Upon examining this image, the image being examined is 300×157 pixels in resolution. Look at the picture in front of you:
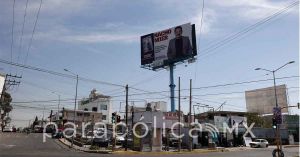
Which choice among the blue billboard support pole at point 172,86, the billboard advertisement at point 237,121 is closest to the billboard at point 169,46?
the blue billboard support pole at point 172,86

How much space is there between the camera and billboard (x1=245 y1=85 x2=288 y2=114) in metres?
62.5

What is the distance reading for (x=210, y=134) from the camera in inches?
2183

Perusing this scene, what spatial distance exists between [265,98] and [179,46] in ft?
62.8

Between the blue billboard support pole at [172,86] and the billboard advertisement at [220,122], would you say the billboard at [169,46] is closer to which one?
the blue billboard support pole at [172,86]

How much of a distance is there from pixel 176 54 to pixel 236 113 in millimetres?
32334

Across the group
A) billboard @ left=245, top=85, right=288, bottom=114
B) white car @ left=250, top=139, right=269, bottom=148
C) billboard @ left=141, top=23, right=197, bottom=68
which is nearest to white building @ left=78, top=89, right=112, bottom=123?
billboard @ left=141, top=23, right=197, bottom=68

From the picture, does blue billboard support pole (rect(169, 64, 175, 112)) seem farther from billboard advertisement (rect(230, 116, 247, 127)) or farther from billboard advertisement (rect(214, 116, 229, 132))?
billboard advertisement (rect(230, 116, 247, 127))

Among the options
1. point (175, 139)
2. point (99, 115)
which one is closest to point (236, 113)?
point (175, 139)

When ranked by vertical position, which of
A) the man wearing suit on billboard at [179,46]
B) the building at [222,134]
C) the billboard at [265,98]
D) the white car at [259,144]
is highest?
the man wearing suit on billboard at [179,46]

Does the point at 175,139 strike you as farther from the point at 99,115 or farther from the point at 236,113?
the point at 99,115

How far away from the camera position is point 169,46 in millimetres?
66312

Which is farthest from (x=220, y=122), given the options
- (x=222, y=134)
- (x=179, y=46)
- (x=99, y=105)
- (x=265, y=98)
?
(x=99, y=105)

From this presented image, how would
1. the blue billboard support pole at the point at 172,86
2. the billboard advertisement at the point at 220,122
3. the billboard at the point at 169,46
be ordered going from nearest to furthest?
the billboard advertisement at the point at 220,122 → the billboard at the point at 169,46 → the blue billboard support pole at the point at 172,86

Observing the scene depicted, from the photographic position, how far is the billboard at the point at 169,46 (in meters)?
63.5
